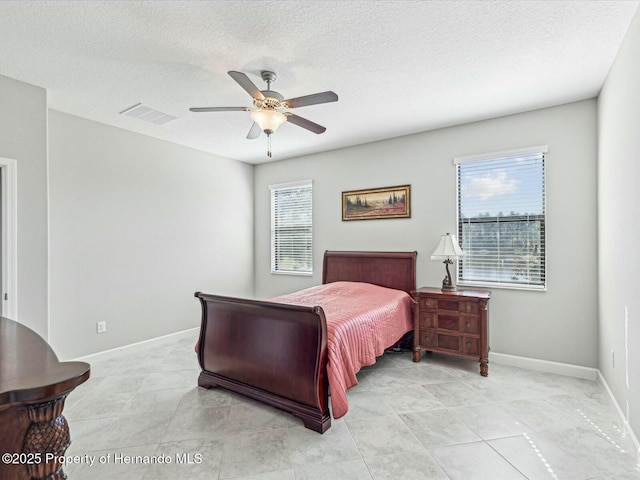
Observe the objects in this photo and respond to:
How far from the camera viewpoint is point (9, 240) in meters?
2.79

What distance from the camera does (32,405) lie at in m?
0.85

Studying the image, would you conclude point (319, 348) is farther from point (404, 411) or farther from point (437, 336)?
point (437, 336)

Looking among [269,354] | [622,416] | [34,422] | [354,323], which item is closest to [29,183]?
[269,354]

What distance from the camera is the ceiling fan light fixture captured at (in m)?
2.49

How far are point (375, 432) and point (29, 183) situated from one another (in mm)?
3522

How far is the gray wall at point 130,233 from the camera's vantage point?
3.52m

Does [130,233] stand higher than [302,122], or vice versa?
[302,122]

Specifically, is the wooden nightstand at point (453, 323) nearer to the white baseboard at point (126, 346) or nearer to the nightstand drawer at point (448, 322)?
the nightstand drawer at point (448, 322)

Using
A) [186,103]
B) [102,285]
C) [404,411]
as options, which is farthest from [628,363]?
[102,285]

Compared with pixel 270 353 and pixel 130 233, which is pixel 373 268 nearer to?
pixel 270 353

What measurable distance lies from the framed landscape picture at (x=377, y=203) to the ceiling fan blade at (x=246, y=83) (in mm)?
2459

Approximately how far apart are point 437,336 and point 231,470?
7.86 ft

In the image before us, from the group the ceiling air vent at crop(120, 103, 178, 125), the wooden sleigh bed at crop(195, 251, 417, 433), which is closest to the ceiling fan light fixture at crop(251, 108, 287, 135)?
the wooden sleigh bed at crop(195, 251, 417, 433)

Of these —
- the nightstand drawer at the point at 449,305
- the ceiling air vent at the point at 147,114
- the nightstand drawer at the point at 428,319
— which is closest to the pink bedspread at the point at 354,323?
the nightstand drawer at the point at 428,319
